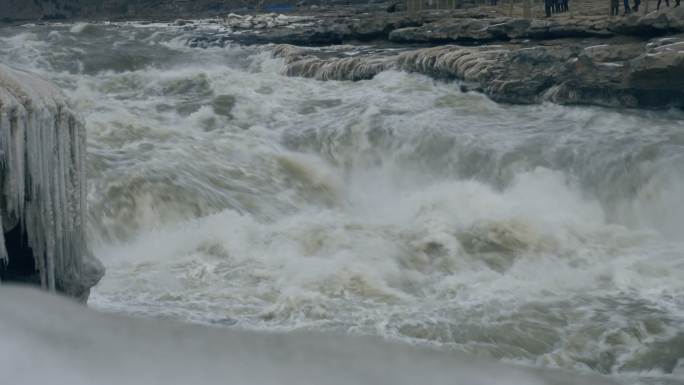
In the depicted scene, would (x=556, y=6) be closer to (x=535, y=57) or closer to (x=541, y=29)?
(x=541, y=29)

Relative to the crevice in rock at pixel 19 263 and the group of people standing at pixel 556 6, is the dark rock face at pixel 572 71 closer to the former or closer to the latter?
the group of people standing at pixel 556 6

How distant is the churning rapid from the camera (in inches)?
252

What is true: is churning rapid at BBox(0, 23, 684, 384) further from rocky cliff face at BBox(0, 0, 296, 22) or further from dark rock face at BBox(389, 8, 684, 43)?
rocky cliff face at BBox(0, 0, 296, 22)

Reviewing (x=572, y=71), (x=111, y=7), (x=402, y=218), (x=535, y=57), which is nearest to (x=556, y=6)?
(x=535, y=57)

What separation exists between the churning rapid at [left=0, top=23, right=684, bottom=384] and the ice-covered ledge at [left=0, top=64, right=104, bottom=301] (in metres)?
1.49

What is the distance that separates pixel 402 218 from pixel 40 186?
594cm

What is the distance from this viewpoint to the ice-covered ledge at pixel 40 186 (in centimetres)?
377

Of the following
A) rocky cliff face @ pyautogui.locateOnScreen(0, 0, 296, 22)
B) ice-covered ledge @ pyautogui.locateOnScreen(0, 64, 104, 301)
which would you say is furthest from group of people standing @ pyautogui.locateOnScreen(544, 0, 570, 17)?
rocky cliff face @ pyautogui.locateOnScreen(0, 0, 296, 22)

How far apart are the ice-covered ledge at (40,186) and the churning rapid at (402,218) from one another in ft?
4.89

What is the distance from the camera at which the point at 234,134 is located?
39.4 ft

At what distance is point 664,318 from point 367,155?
222 inches

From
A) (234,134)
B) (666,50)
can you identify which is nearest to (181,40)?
(234,134)

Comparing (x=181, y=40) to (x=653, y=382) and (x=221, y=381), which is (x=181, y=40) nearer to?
(x=653, y=382)

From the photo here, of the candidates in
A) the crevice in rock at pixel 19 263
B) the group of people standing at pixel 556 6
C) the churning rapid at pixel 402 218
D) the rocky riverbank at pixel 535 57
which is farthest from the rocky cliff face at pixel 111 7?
the crevice in rock at pixel 19 263
